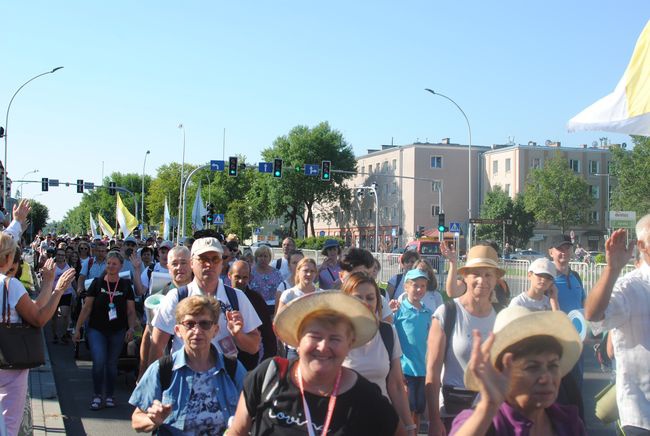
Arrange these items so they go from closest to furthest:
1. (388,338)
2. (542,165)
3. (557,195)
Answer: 1. (388,338)
2. (557,195)
3. (542,165)

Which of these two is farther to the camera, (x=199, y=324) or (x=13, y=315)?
(x=13, y=315)

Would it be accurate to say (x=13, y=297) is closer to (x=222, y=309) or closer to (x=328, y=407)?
(x=222, y=309)

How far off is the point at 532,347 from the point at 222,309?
3.05 m

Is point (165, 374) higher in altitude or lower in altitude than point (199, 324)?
lower

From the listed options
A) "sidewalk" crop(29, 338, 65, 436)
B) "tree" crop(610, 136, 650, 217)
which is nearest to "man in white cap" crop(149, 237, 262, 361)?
"sidewalk" crop(29, 338, 65, 436)

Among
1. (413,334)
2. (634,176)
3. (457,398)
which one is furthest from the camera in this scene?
(634,176)

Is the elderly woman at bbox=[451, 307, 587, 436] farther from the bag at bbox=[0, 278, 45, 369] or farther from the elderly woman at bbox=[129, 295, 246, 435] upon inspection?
the bag at bbox=[0, 278, 45, 369]

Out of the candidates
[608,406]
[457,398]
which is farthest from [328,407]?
[457,398]

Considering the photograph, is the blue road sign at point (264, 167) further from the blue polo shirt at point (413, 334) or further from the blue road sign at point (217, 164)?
the blue polo shirt at point (413, 334)

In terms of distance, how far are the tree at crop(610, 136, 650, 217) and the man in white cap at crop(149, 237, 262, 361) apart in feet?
211

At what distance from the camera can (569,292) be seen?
7895 mm

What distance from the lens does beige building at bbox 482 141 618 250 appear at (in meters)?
82.8

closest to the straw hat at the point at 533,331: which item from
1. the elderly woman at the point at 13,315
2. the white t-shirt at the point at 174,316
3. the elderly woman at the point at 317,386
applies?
the elderly woman at the point at 317,386

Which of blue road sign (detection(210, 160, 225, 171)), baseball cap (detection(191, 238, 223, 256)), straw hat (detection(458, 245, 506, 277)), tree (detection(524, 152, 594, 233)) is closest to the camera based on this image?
straw hat (detection(458, 245, 506, 277))
